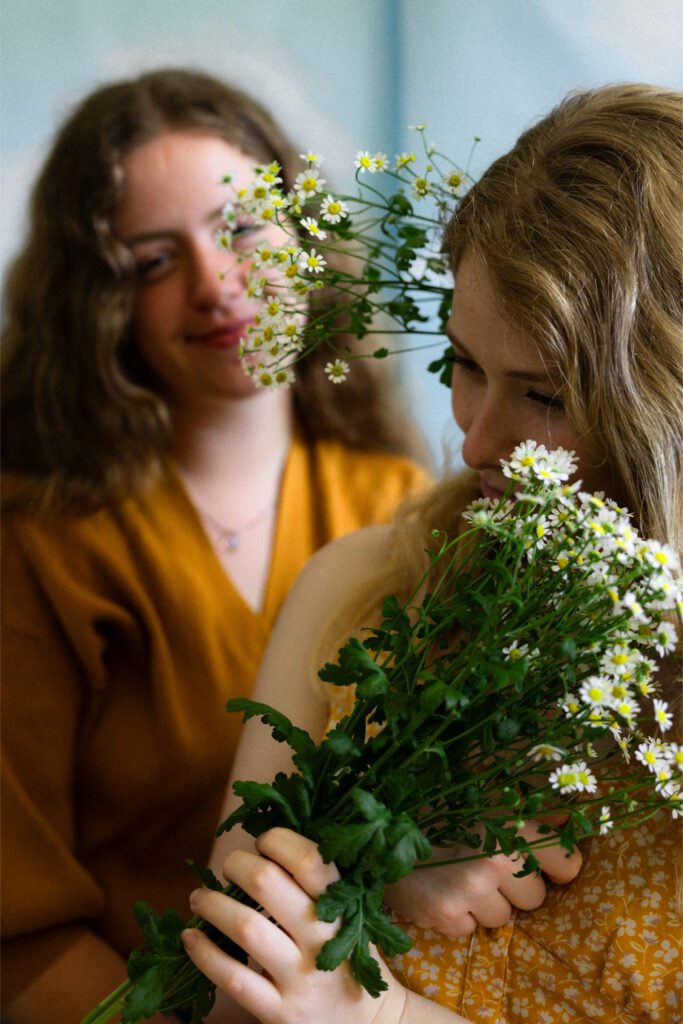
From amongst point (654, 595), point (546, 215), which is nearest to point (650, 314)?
point (546, 215)

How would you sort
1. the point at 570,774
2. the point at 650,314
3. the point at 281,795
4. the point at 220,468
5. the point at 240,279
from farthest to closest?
the point at 220,468, the point at 240,279, the point at 650,314, the point at 281,795, the point at 570,774

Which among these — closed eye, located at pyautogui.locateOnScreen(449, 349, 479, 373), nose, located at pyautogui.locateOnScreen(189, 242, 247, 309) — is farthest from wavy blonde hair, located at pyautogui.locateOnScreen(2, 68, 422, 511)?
closed eye, located at pyautogui.locateOnScreen(449, 349, 479, 373)

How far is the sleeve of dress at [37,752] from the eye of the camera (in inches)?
59.7

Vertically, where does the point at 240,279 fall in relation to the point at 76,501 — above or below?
above

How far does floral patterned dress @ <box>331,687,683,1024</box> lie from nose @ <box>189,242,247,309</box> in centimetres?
90

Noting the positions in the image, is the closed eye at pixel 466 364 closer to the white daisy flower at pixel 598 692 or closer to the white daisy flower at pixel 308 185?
the white daisy flower at pixel 308 185

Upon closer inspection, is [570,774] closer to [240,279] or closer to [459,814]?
[459,814]

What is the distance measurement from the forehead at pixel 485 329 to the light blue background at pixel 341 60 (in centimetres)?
40

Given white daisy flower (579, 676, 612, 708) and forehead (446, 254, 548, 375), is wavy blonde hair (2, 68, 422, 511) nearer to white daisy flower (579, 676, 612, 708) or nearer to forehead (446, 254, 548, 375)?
forehead (446, 254, 548, 375)

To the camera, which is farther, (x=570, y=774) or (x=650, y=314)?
(x=650, y=314)

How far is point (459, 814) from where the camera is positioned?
0.85 m

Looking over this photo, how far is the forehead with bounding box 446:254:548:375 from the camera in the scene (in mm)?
981

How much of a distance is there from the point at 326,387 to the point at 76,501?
0.47m

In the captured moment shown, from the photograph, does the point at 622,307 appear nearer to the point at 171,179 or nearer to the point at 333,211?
the point at 333,211
